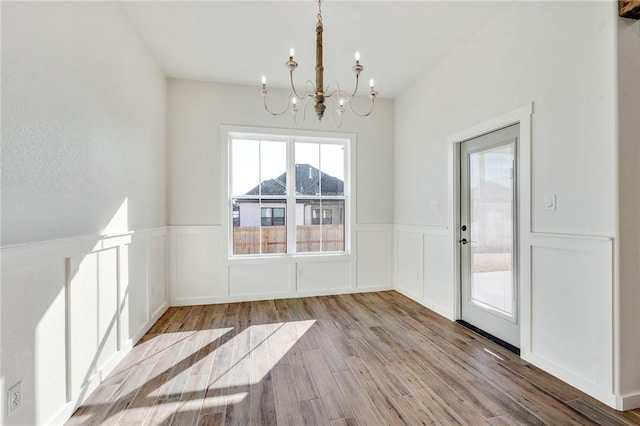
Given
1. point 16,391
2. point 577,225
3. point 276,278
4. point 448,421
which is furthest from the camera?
point 276,278

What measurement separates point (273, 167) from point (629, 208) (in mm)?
3626

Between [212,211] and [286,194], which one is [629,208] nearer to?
[286,194]

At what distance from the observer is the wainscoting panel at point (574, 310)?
6.32ft

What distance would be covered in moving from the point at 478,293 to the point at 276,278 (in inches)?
99.3

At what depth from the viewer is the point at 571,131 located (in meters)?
2.14

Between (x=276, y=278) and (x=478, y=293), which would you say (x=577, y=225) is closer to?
(x=478, y=293)

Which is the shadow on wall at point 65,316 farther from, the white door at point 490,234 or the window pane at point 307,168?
the white door at point 490,234

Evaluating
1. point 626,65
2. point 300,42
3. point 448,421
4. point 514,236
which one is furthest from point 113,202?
point 626,65

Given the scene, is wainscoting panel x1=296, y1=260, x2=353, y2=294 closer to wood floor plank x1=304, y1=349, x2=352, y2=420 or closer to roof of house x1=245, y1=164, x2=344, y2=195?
roof of house x1=245, y1=164, x2=344, y2=195

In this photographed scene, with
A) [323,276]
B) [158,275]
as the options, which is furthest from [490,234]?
[158,275]

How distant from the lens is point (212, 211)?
4059 mm

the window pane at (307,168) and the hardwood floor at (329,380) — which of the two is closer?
the hardwood floor at (329,380)

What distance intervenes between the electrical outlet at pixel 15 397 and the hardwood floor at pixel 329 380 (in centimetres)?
48

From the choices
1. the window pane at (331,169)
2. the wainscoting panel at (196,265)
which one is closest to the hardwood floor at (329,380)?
the wainscoting panel at (196,265)
